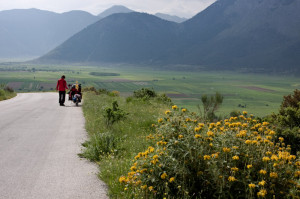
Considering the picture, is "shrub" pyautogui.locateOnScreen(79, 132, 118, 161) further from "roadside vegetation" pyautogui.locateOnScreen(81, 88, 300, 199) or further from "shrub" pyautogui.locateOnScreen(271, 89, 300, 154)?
"shrub" pyautogui.locateOnScreen(271, 89, 300, 154)

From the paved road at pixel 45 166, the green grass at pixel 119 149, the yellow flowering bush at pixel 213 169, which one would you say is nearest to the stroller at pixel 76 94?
the green grass at pixel 119 149

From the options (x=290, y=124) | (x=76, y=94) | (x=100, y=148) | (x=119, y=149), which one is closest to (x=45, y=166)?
(x=100, y=148)

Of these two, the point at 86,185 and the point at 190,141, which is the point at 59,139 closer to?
the point at 86,185

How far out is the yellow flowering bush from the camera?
163 inches

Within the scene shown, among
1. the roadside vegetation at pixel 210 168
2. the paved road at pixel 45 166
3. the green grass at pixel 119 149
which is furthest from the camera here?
the green grass at pixel 119 149

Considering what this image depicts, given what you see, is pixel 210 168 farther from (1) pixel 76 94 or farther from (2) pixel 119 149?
(1) pixel 76 94

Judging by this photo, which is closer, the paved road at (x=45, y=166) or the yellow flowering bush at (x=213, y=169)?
the yellow flowering bush at (x=213, y=169)

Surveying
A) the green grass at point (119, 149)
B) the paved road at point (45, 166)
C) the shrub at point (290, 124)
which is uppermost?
the shrub at point (290, 124)

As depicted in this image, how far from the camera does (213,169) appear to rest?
4191mm

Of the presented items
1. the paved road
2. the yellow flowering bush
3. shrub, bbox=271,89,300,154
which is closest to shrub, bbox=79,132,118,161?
the paved road

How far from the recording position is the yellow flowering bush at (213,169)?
4.14 m

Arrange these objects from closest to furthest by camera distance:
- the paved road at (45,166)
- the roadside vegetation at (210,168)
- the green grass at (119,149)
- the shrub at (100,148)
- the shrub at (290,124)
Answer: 1. the roadside vegetation at (210,168)
2. the paved road at (45,166)
3. the green grass at (119,149)
4. the shrub at (100,148)
5. the shrub at (290,124)

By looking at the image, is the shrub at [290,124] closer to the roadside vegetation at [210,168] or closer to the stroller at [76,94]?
the roadside vegetation at [210,168]

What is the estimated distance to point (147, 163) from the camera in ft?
15.5
